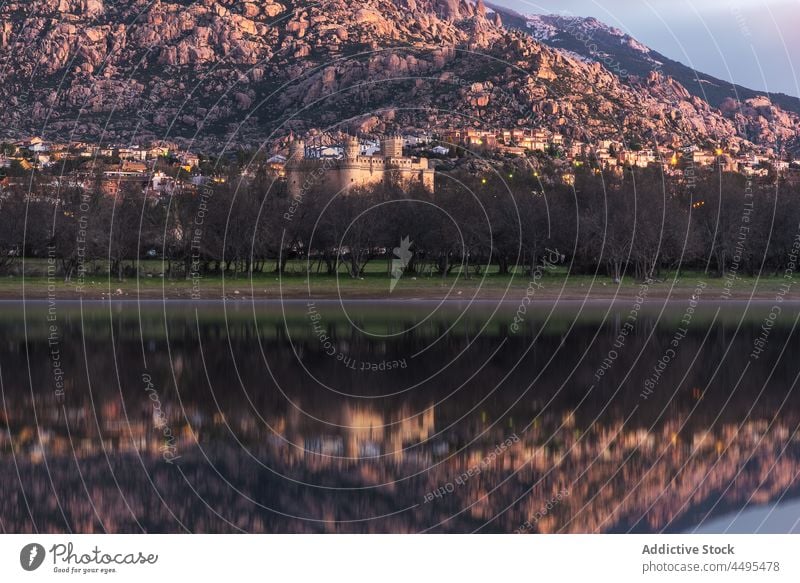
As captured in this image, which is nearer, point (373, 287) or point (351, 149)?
point (373, 287)

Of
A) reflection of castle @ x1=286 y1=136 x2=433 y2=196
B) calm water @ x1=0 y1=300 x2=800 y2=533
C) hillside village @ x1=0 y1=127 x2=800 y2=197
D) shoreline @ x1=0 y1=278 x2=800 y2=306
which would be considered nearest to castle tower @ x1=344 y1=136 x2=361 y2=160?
reflection of castle @ x1=286 y1=136 x2=433 y2=196

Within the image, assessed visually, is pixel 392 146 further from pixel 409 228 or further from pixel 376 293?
pixel 376 293

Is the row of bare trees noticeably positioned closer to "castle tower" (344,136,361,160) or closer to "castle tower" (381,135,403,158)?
"castle tower" (344,136,361,160)

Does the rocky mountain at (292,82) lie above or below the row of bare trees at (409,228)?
above

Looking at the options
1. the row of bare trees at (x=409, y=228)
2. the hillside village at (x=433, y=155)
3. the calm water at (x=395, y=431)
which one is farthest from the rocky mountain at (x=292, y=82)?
the calm water at (x=395, y=431)

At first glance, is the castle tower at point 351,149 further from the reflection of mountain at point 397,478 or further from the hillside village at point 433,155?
the reflection of mountain at point 397,478

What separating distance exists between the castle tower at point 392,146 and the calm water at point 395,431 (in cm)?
8158

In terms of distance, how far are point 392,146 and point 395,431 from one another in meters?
102

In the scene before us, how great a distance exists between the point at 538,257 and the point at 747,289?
1305cm

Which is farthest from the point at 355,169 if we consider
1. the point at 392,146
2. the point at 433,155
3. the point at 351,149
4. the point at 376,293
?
the point at 376,293

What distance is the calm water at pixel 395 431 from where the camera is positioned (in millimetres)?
17094

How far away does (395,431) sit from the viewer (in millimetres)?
22672

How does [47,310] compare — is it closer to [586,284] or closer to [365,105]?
[586,284]

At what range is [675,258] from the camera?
68875mm
